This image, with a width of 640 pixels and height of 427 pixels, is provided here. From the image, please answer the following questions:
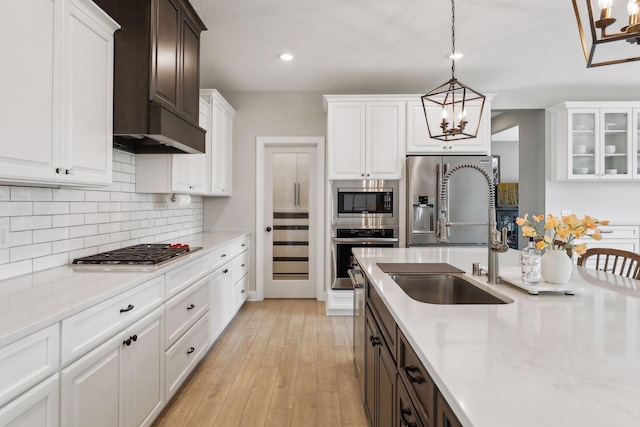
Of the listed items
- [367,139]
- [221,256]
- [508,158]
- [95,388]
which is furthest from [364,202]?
[508,158]

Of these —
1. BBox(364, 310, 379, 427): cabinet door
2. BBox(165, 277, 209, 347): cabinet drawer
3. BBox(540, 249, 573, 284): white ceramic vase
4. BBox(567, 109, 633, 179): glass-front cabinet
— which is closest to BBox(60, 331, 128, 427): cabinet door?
BBox(165, 277, 209, 347): cabinet drawer

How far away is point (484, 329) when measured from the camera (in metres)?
1.00

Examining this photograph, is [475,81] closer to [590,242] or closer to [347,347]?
[590,242]

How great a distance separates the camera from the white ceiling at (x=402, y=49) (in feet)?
8.84

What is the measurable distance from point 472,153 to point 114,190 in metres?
3.44

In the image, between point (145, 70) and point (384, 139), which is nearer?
point (145, 70)

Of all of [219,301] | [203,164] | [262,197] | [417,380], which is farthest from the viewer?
[262,197]

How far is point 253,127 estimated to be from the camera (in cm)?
458

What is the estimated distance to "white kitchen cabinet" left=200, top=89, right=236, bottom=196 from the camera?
12.0ft

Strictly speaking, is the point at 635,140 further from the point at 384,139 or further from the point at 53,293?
the point at 53,293

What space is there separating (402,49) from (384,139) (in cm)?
94

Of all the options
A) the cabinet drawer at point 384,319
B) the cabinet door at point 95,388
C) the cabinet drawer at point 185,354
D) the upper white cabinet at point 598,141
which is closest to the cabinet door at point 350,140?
the cabinet drawer at point 185,354

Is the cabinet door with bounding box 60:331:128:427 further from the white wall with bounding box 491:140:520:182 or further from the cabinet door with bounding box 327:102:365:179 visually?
the white wall with bounding box 491:140:520:182

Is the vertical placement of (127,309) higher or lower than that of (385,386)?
higher
